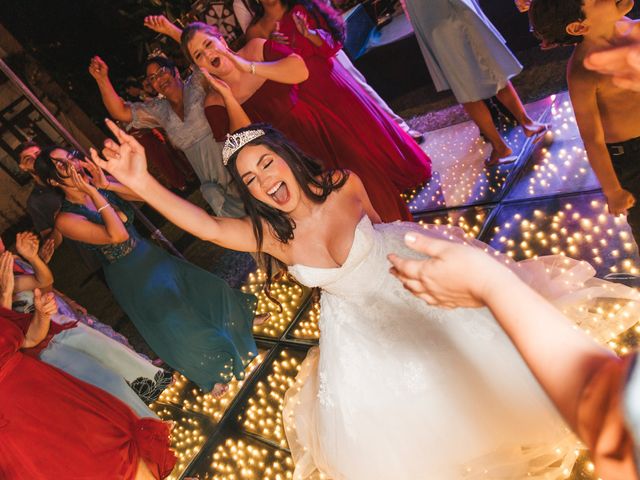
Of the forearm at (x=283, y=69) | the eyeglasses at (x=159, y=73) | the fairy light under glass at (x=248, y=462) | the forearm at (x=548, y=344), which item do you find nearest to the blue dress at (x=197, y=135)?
the eyeglasses at (x=159, y=73)

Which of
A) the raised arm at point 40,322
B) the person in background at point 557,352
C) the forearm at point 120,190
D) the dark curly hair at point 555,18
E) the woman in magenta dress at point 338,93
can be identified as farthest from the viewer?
the woman in magenta dress at point 338,93

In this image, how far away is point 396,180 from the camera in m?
3.51

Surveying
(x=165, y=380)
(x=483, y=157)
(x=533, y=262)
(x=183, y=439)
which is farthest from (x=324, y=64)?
(x=183, y=439)

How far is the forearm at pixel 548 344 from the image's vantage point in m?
0.58

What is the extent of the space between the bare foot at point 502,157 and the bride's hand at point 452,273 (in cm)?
275

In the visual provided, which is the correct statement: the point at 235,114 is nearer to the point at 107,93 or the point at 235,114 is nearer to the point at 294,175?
the point at 294,175

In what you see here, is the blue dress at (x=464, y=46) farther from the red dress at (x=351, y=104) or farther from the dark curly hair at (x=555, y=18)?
the dark curly hair at (x=555, y=18)

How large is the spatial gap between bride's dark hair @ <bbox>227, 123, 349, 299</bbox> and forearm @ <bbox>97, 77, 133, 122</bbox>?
1.86m

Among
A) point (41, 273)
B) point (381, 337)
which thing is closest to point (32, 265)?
point (41, 273)

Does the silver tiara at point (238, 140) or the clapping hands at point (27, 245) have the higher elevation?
the clapping hands at point (27, 245)

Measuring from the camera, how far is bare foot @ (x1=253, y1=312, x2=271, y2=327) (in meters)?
3.24

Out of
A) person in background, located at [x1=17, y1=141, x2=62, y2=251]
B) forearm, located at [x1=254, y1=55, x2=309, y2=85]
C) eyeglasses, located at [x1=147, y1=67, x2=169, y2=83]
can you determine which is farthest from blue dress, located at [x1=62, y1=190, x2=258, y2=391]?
forearm, located at [x1=254, y1=55, x2=309, y2=85]

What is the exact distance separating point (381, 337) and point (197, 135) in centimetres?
203

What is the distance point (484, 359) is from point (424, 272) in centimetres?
104
